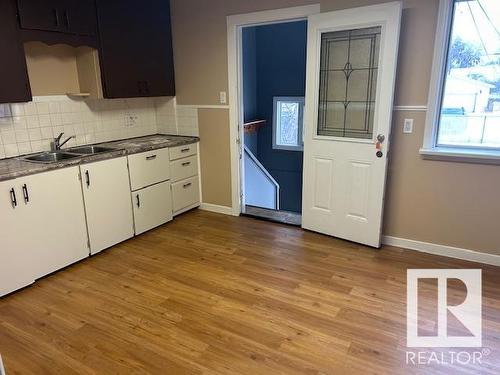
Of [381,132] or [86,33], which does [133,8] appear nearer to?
[86,33]

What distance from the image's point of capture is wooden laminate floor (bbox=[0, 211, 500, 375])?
193 centimetres

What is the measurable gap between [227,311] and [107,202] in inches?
60.6

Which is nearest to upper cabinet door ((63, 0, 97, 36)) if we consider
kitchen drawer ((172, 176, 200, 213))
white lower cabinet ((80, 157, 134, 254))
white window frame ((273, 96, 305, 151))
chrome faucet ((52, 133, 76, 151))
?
chrome faucet ((52, 133, 76, 151))

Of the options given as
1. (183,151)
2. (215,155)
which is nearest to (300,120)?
(215,155)

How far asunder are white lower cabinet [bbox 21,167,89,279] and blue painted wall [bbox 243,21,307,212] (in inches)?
145

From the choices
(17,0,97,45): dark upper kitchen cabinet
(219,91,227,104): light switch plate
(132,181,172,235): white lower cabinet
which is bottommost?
(132,181,172,235): white lower cabinet

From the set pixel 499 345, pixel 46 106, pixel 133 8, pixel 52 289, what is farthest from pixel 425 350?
pixel 133 8

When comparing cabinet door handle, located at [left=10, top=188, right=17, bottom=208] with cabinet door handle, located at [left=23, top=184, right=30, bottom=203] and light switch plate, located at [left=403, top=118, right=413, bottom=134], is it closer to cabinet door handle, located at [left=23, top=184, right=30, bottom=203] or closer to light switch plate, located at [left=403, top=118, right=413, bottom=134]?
cabinet door handle, located at [left=23, top=184, right=30, bottom=203]

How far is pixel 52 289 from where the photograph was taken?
265 centimetres

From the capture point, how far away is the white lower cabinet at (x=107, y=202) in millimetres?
2996

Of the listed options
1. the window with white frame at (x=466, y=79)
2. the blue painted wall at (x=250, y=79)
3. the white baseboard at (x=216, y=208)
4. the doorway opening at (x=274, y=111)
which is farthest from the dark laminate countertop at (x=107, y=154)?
the window with white frame at (x=466, y=79)

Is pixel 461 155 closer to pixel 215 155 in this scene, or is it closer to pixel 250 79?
pixel 215 155

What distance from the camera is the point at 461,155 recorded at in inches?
110

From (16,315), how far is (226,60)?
2.87 m
